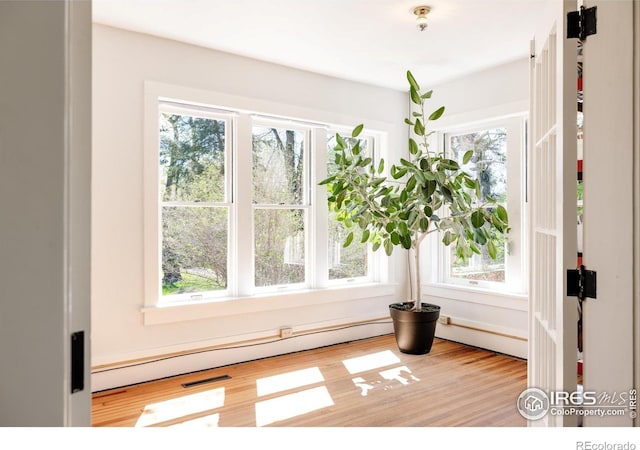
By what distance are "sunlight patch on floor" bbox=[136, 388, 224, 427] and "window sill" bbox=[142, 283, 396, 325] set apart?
66 cm

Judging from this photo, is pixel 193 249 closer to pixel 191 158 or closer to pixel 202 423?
pixel 191 158

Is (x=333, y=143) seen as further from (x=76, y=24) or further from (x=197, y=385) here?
(x=76, y=24)

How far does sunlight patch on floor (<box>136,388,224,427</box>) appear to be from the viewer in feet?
9.01

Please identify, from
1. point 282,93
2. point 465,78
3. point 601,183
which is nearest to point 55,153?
point 601,183

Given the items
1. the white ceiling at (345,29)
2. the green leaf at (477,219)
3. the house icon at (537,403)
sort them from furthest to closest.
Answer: the green leaf at (477,219), the white ceiling at (345,29), the house icon at (537,403)

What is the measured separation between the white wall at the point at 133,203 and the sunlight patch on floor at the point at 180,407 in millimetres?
508

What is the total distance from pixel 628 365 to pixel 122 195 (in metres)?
3.17

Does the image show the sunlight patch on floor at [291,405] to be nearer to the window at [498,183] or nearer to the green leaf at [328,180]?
the green leaf at [328,180]

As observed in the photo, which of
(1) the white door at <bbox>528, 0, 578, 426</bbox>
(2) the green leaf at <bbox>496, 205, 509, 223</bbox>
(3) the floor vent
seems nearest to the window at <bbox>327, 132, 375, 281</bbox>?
(2) the green leaf at <bbox>496, 205, 509, 223</bbox>

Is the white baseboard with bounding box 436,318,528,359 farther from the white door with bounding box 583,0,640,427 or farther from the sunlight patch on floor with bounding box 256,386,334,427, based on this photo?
the white door with bounding box 583,0,640,427

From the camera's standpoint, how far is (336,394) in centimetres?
314

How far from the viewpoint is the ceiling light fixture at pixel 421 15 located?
2971 mm

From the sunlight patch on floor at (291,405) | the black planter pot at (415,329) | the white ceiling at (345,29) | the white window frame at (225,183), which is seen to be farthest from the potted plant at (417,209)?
the sunlight patch on floor at (291,405)

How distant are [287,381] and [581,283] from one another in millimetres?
2471
